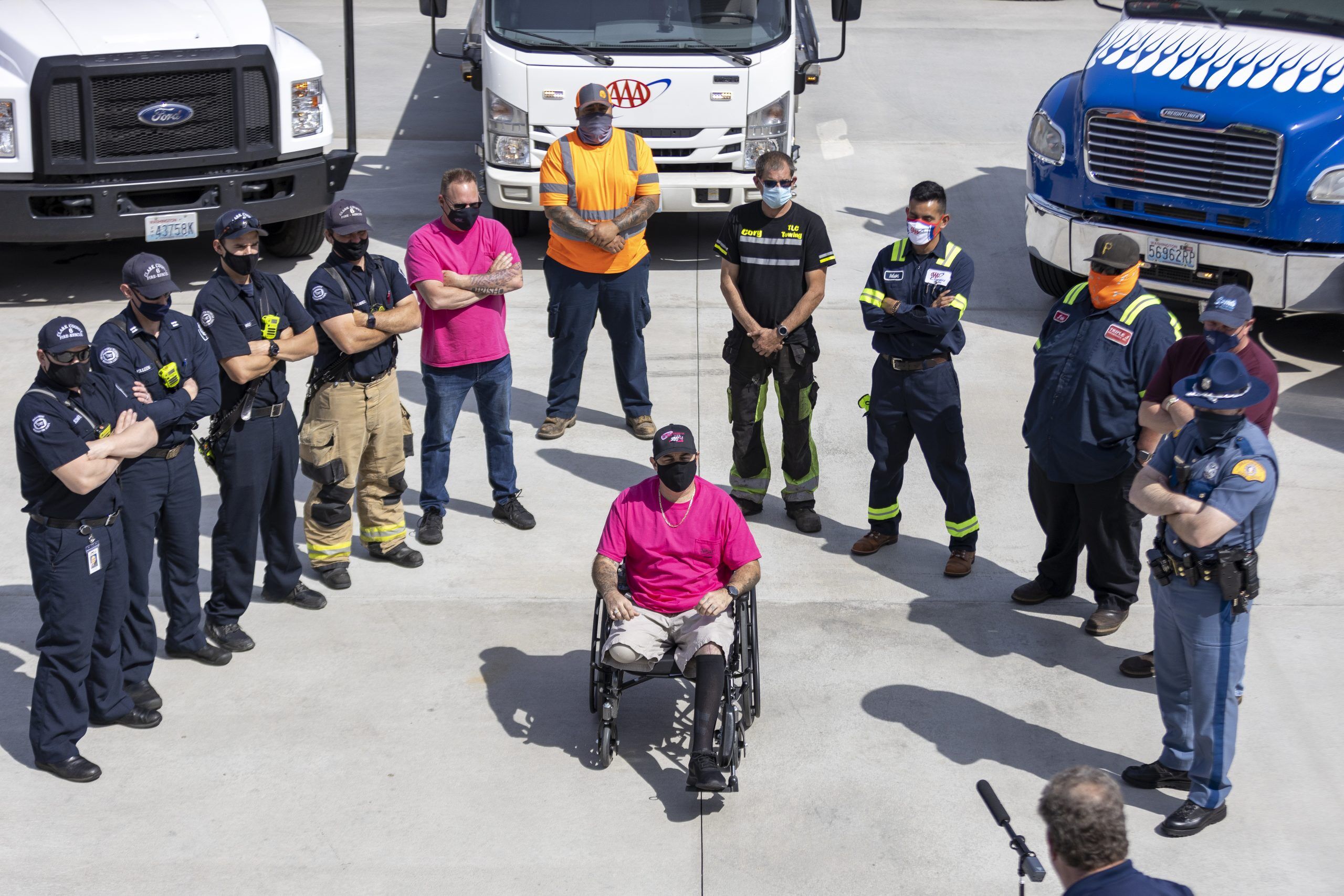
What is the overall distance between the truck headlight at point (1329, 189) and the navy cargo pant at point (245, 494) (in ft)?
21.0

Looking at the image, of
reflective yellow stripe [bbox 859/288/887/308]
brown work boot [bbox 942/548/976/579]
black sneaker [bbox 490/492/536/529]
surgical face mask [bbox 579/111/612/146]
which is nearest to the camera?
reflective yellow stripe [bbox 859/288/887/308]

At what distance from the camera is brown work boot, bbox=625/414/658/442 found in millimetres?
9062

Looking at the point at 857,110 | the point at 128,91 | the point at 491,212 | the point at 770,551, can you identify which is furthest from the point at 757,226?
the point at 857,110

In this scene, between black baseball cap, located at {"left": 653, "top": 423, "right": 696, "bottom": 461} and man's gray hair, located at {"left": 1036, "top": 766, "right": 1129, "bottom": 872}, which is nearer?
man's gray hair, located at {"left": 1036, "top": 766, "right": 1129, "bottom": 872}

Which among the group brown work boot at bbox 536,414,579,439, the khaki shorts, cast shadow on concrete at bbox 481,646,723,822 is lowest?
cast shadow on concrete at bbox 481,646,723,822

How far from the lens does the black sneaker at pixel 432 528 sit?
25.5 feet

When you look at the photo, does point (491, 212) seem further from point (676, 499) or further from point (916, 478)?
point (676, 499)

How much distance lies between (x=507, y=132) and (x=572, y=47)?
815 millimetres

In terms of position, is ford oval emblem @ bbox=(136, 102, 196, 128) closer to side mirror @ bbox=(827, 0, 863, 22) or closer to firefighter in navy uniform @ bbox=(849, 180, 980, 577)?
side mirror @ bbox=(827, 0, 863, 22)

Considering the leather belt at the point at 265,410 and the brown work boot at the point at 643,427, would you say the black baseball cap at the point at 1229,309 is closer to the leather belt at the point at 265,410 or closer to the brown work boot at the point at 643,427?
→ the brown work boot at the point at 643,427

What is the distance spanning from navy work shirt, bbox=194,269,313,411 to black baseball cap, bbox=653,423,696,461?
6.08 feet

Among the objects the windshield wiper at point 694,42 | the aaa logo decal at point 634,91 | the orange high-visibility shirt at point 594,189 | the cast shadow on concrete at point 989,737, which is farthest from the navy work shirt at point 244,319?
the windshield wiper at point 694,42

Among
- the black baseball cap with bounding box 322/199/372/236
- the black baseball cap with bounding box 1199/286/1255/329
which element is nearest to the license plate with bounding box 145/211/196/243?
the black baseball cap with bounding box 322/199/372/236

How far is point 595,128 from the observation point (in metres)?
8.85
